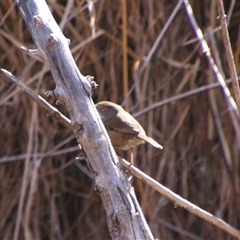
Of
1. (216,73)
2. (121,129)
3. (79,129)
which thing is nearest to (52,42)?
(79,129)

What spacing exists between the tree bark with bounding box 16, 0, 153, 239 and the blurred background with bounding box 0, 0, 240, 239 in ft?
5.81

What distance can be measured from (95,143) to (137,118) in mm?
1974

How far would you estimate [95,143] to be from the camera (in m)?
2.10

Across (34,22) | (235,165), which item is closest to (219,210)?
(235,165)

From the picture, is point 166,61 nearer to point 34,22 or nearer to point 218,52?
point 218,52

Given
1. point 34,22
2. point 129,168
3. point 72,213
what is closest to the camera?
point 34,22

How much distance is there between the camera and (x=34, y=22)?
2199 mm

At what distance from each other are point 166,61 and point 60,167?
33.9 inches

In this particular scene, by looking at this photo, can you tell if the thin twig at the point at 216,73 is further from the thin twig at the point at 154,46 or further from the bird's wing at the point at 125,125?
the bird's wing at the point at 125,125

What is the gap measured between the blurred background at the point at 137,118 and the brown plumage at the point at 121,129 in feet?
1.33

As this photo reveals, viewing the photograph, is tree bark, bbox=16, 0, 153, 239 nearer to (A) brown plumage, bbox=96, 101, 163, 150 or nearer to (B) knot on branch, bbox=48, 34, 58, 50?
(B) knot on branch, bbox=48, 34, 58, 50

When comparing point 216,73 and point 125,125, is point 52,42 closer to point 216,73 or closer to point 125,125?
point 216,73

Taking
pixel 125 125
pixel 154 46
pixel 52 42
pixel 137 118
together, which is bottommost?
pixel 52 42

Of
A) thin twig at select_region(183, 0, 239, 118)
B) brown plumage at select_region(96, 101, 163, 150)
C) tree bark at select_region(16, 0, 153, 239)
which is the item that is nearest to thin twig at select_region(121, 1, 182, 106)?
brown plumage at select_region(96, 101, 163, 150)
